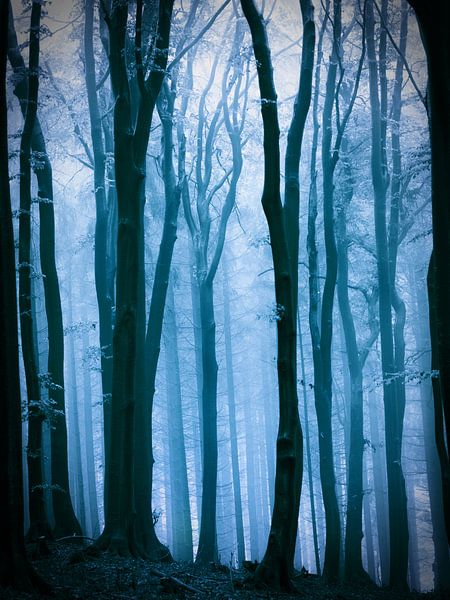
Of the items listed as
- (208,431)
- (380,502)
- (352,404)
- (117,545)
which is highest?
(352,404)

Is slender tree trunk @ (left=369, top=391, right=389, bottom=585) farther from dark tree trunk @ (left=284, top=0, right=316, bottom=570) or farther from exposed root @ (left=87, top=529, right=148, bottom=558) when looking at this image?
exposed root @ (left=87, top=529, right=148, bottom=558)

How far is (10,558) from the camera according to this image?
5758 millimetres

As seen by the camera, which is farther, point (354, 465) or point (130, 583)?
point (354, 465)

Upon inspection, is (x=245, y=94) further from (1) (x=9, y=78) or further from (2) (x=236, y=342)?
(2) (x=236, y=342)

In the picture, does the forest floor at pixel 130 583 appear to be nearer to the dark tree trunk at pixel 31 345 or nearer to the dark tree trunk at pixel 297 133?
the dark tree trunk at pixel 31 345

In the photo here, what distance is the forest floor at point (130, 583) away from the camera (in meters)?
6.41

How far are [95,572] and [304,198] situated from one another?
15.9 m

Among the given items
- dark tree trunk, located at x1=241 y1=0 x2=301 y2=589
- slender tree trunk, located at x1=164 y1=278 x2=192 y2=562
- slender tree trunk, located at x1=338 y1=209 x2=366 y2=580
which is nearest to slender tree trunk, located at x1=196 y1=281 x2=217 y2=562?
slender tree trunk, located at x1=164 y1=278 x2=192 y2=562

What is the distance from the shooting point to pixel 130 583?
6.98 m

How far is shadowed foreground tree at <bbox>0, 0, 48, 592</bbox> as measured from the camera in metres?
5.76

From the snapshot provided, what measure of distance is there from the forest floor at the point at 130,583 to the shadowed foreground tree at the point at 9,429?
0.33m

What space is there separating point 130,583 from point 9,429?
2682 mm

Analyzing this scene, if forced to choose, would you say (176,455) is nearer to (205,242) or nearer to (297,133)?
(205,242)

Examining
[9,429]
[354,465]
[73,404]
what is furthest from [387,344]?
[73,404]
